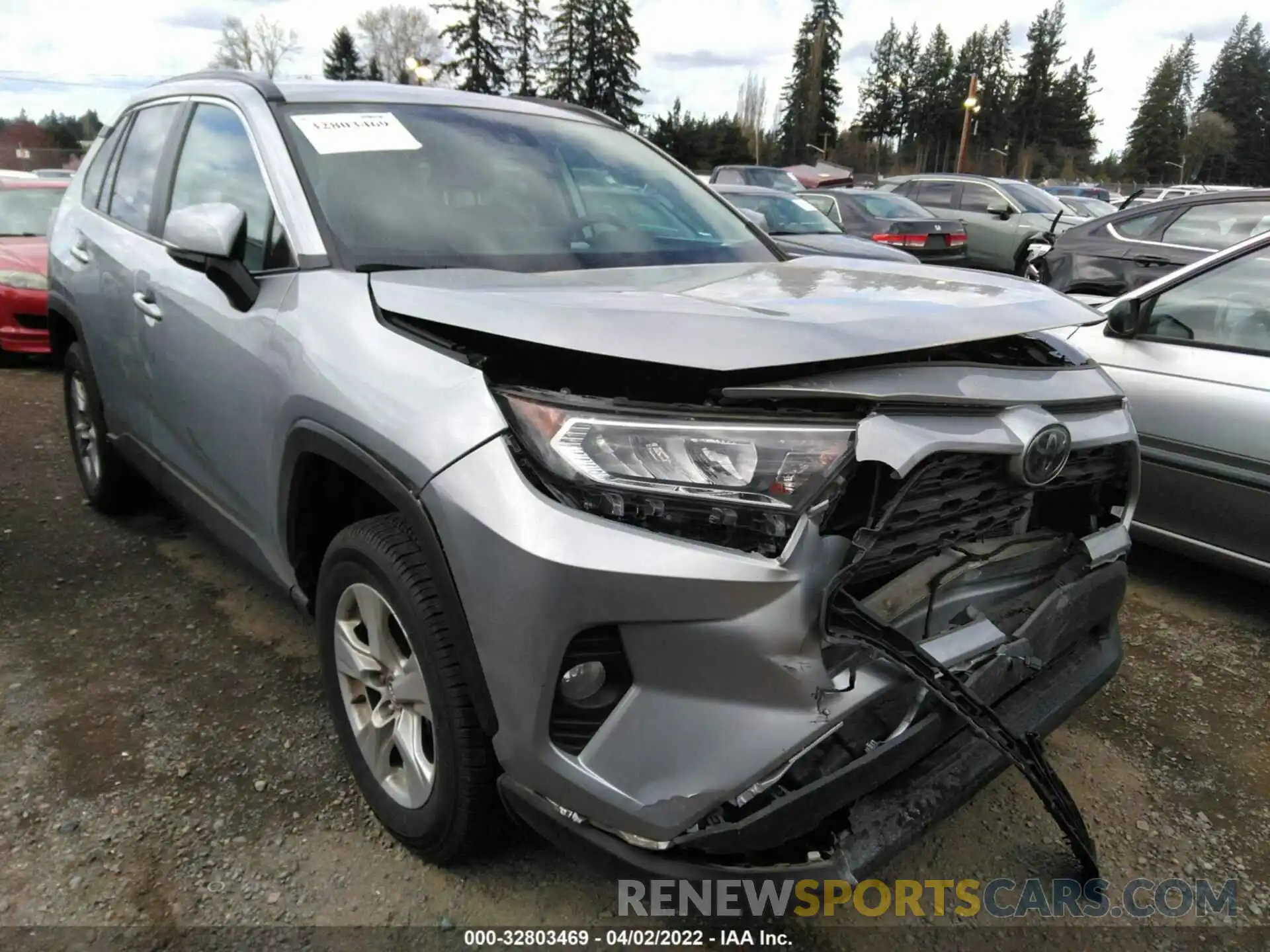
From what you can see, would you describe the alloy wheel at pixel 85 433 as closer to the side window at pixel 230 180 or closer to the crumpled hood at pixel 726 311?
the side window at pixel 230 180

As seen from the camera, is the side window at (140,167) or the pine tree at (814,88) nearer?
the side window at (140,167)

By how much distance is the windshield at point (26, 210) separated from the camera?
831 cm

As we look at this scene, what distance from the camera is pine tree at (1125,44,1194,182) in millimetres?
78125

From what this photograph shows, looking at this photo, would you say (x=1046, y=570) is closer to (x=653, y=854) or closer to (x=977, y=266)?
(x=653, y=854)

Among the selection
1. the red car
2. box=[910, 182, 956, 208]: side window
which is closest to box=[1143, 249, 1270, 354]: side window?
the red car

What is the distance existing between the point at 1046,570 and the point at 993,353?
0.55 meters

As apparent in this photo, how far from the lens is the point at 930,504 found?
1.79 meters

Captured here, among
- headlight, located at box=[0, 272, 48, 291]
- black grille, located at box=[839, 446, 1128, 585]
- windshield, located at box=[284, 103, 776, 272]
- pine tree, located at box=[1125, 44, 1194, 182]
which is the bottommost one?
headlight, located at box=[0, 272, 48, 291]

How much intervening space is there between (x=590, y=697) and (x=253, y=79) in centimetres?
231

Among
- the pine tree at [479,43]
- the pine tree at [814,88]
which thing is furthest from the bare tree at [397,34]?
the pine tree at [814,88]

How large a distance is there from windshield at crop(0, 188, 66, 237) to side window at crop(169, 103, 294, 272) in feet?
21.4

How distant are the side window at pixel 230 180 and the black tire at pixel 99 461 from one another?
1.16 m

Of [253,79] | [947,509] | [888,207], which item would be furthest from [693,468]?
[888,207]

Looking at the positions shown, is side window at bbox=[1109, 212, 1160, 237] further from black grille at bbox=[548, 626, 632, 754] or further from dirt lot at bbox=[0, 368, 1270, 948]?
black grille at bbox=[548, 626, 632, 754]
